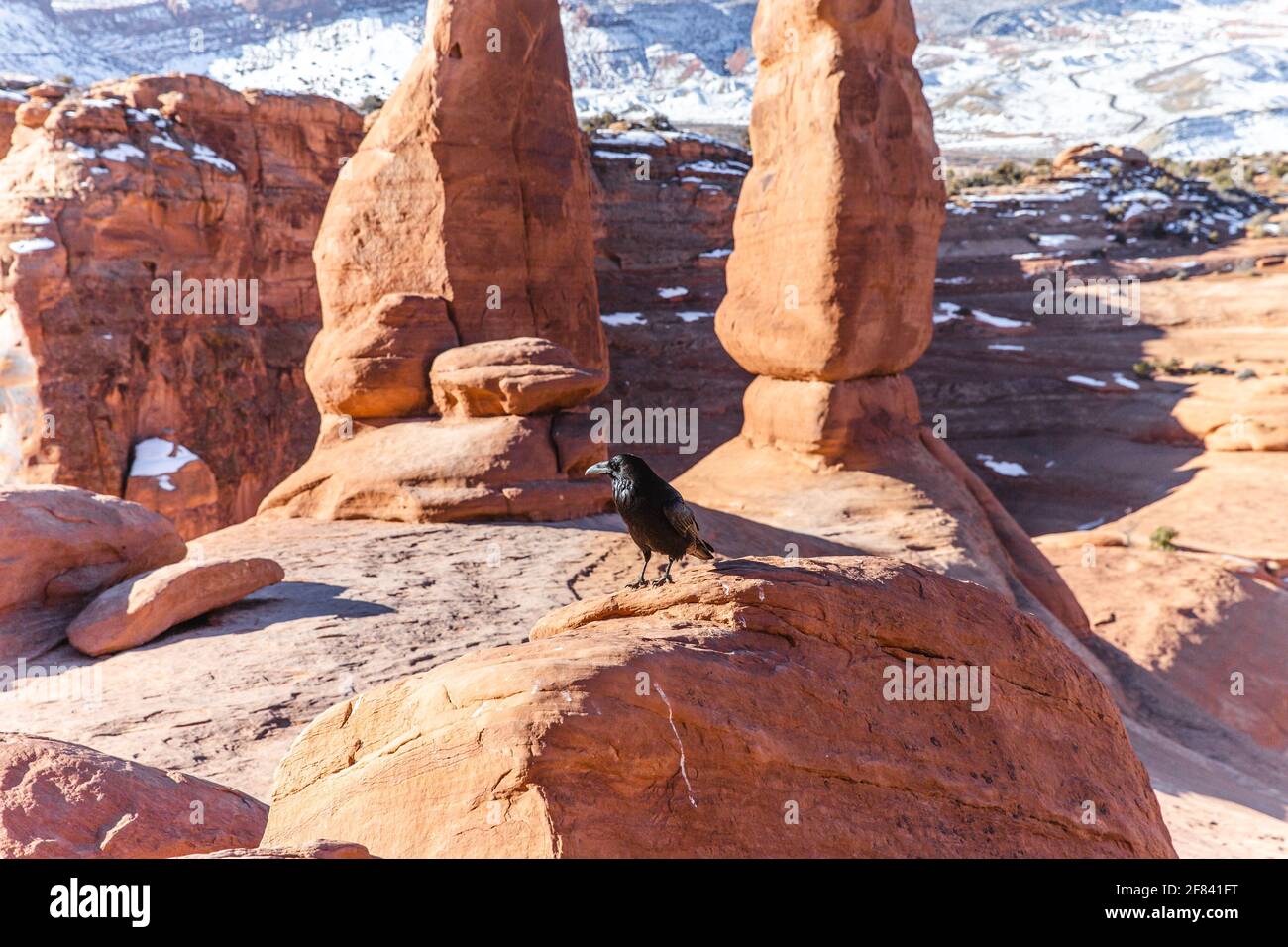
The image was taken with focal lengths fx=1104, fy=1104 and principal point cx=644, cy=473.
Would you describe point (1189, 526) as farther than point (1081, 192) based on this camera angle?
No

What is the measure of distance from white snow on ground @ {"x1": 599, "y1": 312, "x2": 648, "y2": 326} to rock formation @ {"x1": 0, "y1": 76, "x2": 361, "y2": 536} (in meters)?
7.58

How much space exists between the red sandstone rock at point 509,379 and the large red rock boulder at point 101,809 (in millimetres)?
7042

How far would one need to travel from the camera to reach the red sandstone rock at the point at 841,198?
13.5 metres

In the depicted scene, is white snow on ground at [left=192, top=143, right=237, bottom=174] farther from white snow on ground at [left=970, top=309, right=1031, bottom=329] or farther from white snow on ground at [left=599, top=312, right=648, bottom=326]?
white snow on ground at [left=970, top=309, right=1031, bottom=329]

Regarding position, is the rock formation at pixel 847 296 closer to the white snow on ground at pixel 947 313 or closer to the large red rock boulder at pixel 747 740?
the large red rock boulder at pixel 747 740

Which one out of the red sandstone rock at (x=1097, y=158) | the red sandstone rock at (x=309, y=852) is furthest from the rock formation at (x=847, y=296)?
the red sandstone rock at (x=1097, y=158)

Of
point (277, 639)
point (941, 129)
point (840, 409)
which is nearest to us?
point (277, 639)

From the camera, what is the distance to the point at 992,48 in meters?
109

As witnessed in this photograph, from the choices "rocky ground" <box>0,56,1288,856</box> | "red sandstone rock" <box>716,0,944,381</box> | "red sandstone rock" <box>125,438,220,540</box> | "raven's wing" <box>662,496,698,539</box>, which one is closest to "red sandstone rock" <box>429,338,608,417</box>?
"rocky ground" <box>0,56,1288,856</box>

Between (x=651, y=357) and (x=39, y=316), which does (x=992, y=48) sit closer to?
(x=651, y=357)

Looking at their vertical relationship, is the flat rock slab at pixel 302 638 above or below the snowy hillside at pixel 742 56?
below

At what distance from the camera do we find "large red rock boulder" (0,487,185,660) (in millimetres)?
7824

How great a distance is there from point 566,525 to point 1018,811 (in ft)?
22.6
